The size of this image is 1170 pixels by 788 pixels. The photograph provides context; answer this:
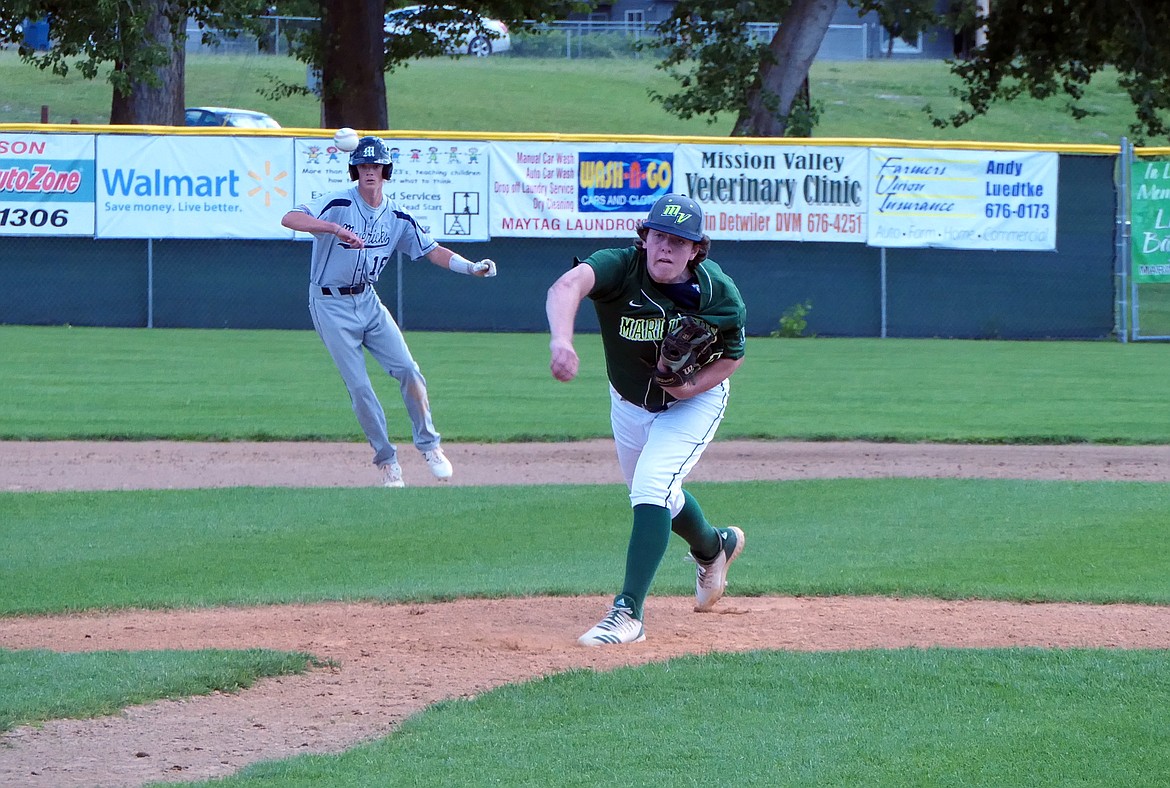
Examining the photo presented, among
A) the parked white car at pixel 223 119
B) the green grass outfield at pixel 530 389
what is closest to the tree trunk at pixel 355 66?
the green grass outfield at pixel 530 389

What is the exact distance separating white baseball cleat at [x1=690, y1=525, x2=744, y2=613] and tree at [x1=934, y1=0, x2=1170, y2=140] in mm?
23126

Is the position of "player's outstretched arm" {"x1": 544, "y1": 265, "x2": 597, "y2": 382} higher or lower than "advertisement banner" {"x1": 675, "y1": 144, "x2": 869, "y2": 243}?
lower

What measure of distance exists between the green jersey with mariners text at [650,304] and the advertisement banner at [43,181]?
15687 mm

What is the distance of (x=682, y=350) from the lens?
557 cm

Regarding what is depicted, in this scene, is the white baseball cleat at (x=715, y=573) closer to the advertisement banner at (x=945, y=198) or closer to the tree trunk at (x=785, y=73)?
the advertisement banner at (x=945, y=198)

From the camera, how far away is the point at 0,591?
6918 mm

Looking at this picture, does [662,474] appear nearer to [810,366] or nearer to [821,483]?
[821,483]

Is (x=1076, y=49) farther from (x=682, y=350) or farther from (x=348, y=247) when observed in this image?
(x=682, y=350)

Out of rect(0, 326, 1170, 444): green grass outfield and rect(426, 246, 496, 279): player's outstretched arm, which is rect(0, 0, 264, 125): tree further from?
rect(426, 246, 496, 279): player's outstretched arm

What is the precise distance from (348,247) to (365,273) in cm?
23

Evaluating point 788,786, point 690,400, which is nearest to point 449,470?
point 690,400

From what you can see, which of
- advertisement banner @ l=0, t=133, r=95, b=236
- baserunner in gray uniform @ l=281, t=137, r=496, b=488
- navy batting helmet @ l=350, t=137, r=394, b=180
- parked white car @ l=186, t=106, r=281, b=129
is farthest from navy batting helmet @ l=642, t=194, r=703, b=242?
parked white car @ l=186, t=106, r=281, b=129

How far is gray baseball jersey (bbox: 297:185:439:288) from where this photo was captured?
9.66 metres

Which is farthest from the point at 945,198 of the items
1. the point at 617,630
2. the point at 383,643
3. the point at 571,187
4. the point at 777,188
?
the point at 383,643
